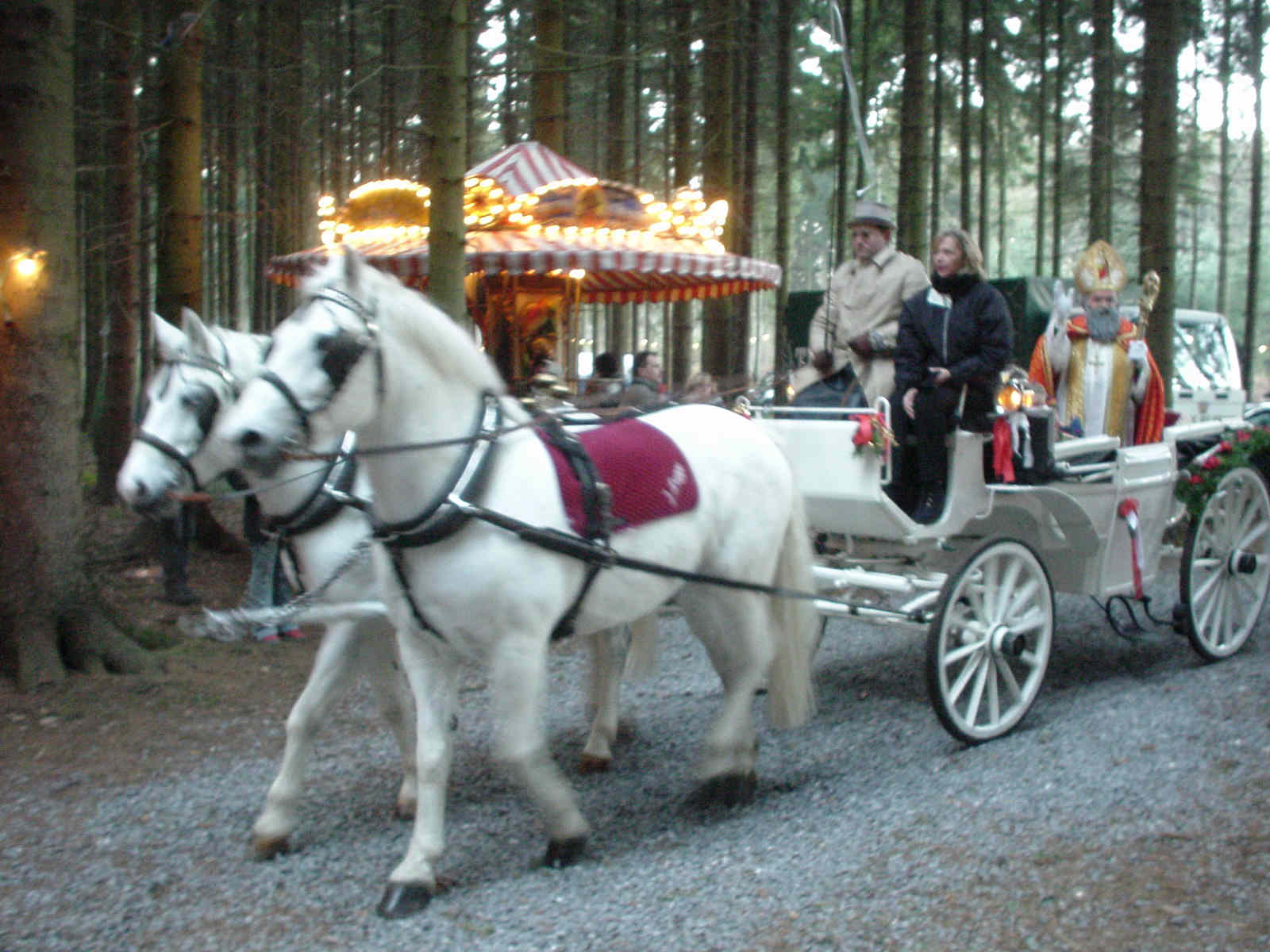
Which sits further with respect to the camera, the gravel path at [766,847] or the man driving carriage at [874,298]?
the man driving carriage at [874,298]

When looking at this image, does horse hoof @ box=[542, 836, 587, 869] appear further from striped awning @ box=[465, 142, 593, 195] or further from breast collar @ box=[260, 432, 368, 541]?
striped awning @ box=[465, 142, 593, 195]

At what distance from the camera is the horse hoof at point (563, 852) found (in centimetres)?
398

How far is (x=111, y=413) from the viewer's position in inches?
424

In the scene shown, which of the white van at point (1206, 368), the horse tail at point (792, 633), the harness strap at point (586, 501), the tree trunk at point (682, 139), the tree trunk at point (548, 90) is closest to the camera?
the harness strap at point (586, 501)

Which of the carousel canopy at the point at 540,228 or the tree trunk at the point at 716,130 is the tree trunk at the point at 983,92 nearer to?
the tree trunk at the point at 716,130

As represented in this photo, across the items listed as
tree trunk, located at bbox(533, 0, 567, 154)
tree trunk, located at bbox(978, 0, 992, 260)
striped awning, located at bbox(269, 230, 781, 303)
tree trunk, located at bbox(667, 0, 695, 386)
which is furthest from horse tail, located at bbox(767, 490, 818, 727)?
tree trunk, located at bbox(978, 0, 992, 260)

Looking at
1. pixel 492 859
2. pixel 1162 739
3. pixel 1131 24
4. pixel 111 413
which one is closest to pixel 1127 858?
pixel 1162 739

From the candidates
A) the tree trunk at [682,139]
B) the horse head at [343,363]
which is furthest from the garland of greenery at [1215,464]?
the tree trunk at [682,139]

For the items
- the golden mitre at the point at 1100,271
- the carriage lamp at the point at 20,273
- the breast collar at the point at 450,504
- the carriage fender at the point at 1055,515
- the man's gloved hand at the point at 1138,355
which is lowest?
the carriage fender at the point at 1055,515

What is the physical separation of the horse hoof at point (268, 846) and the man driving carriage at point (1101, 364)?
4.85 m

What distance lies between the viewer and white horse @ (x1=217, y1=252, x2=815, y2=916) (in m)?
3.34

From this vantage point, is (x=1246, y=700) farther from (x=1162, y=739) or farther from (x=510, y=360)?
(x=510, y=360)

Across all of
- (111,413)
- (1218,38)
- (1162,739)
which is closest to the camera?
(1162,739)

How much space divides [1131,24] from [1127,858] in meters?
18.3
